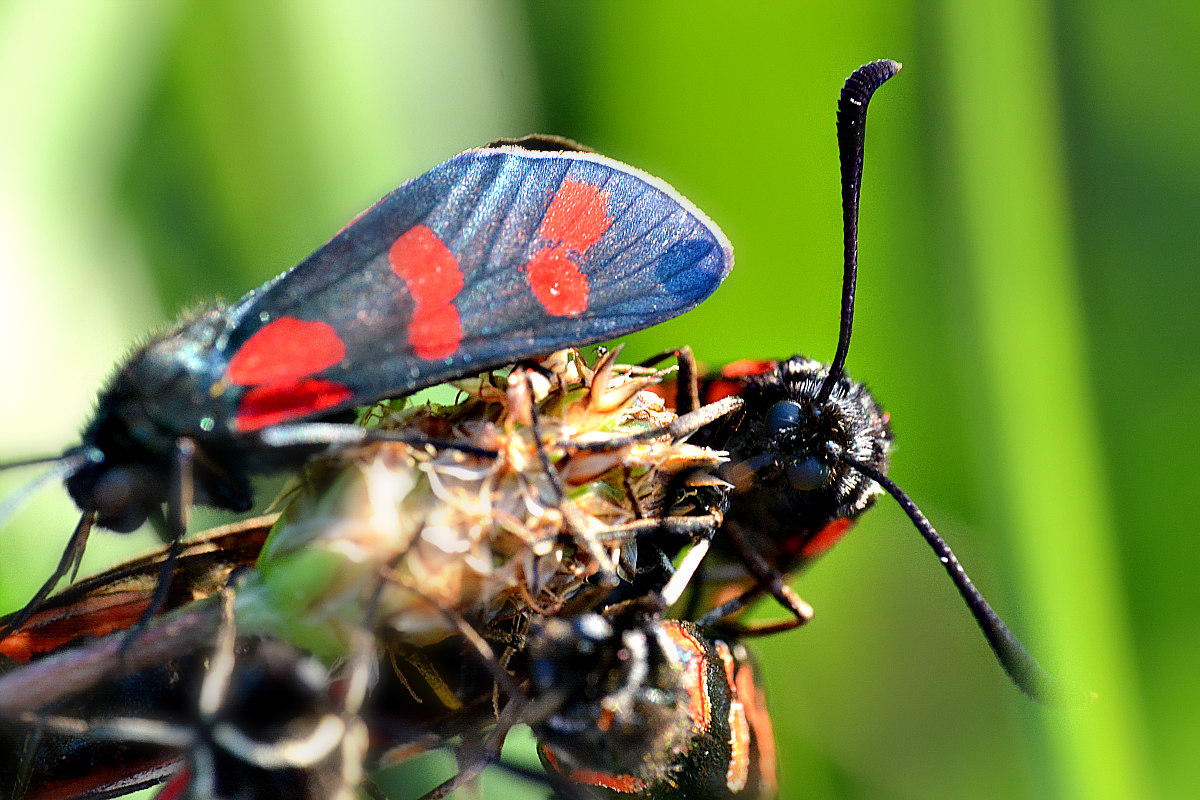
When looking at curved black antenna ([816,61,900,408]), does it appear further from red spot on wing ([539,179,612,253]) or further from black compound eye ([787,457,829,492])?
red spot on wing ([539,179,612,253])

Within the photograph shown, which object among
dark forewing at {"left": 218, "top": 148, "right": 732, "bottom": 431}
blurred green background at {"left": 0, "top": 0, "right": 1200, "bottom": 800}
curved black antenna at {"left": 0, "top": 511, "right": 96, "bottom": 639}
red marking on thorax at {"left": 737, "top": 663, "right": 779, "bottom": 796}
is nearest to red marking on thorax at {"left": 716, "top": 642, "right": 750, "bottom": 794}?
red marking on thorax at {"left": 737, "top": 663, "right": 779, "bottom": 796}

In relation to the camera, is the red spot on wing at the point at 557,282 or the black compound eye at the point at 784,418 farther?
the black compound eye at the point at 784,418

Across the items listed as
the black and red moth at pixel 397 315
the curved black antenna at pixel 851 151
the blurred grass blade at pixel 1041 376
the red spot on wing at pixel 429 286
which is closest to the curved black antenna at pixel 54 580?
the black and red moth at pixel 397 315

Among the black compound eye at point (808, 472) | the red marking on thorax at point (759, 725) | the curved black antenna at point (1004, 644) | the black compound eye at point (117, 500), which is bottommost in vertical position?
the red marking on thorax at point (759, 725)

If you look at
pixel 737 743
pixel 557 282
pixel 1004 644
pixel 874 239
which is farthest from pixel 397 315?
pixel 874 239

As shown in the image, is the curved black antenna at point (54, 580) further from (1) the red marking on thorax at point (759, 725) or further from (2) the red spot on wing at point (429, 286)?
(1) the red marking on thorax at point (759, 725)

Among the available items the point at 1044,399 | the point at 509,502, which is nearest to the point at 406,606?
the point at 509,502

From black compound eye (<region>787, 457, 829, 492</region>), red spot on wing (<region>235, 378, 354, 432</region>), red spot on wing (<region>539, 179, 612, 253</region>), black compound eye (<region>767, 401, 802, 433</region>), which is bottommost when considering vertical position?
black compound eye (<region>787, 457, 829, 492</region>)
